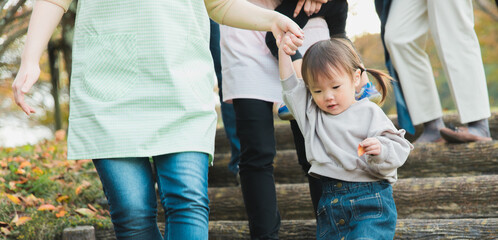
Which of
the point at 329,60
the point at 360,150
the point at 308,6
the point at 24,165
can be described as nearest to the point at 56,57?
the point at 24,165

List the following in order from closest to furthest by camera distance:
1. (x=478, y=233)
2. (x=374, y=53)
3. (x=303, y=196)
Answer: (x=478, y=233), (x=303, y=196), (x=374, y=53)

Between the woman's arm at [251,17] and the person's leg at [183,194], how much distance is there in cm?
57

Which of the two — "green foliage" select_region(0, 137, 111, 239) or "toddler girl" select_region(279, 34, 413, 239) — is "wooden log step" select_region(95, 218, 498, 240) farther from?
"green foliage" select_region(0, 137, 111, 239)

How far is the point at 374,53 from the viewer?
35.9ft

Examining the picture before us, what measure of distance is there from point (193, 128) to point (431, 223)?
1.47 meters

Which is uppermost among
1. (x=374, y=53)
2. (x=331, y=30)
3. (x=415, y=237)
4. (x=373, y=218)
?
(x=331, y=30)

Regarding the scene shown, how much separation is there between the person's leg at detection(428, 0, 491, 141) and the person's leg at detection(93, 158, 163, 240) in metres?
2.55

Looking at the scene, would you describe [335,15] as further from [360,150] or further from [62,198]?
[62,198]

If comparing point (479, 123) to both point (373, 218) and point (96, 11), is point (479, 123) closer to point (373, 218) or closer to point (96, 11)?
point (373, 218)

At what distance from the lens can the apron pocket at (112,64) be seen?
5.98ft

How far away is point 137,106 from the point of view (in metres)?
1.81

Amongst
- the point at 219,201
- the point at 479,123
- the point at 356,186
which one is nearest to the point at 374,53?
the point at 479,123

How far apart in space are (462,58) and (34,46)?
2.83 metres

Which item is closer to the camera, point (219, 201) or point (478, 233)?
point (478, 233)
